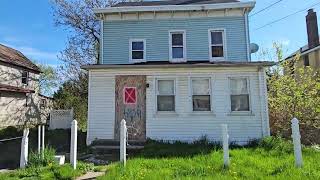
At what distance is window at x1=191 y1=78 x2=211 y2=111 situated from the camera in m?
15.7

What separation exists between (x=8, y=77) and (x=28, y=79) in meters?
2.91

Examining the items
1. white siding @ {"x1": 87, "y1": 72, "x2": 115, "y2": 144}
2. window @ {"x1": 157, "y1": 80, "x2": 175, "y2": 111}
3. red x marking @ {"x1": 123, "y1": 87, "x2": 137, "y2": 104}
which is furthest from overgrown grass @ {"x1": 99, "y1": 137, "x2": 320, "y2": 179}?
red x marking @ {"x1": 123, "y1": 87, "x2": 137, "y2": 104}

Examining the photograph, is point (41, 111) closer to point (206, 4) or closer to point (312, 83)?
point (206, 4)

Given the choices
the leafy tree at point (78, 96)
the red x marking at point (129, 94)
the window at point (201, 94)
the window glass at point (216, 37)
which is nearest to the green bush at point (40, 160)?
the red x marking at point (129, 94)

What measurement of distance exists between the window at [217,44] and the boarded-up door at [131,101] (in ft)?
15.4

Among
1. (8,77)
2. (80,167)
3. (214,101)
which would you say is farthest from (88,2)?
(80,167)

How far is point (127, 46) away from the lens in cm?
1888

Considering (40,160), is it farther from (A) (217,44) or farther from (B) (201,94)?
(A) (217,44)

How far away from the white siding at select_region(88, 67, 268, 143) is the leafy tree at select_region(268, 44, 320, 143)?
7.50ft

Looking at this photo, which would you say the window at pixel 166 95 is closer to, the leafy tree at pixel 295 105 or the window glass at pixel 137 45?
the window glass at pixel 137 45

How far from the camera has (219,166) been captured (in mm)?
9172

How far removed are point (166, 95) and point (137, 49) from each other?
4.16 metres

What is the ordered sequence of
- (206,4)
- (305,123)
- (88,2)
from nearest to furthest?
(305,123) → (206,4) → (88,2)

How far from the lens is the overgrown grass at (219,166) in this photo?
320 inches
